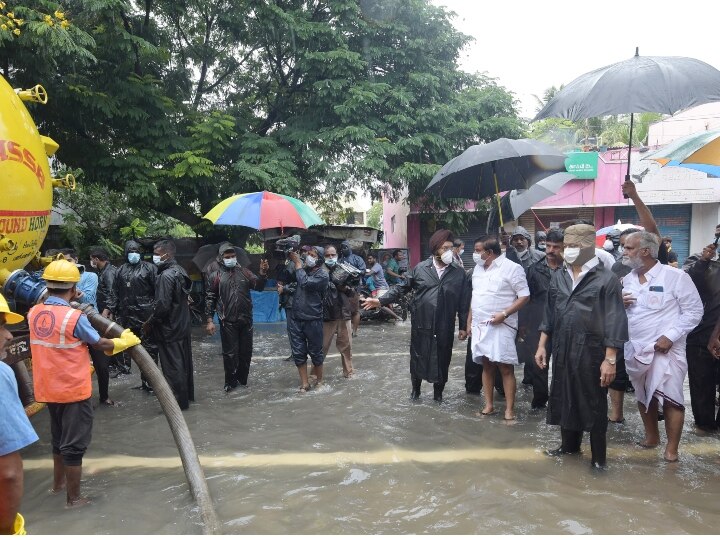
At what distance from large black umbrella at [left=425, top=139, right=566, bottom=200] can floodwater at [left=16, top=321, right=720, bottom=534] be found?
2.80 m

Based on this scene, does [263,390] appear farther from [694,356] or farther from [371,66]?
[371,66]

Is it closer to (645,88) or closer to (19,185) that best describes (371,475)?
(19,185)

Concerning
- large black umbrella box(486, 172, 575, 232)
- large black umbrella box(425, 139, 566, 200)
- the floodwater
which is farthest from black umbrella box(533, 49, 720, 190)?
large black umbrella box(486, 172, 575, 232)

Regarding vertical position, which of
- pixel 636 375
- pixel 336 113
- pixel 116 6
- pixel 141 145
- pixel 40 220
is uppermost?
pixel 116 6

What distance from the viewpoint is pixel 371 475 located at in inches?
168

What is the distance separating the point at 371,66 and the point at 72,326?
39.2 ft

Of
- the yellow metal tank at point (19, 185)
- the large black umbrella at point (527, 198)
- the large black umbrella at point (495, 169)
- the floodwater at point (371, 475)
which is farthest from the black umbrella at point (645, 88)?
the yellow metal tank at point (19, 185)

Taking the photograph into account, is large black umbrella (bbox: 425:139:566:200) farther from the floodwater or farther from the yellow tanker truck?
the yellow tanker truck

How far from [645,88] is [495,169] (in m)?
2.94

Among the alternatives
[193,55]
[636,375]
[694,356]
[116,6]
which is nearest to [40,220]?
[636,375]

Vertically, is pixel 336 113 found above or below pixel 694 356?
above

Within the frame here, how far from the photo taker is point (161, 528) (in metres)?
3.57

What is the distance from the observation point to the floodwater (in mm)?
3559

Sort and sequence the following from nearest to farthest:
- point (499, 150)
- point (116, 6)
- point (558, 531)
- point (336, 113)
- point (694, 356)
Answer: point (558, 531), point (694, 356), point (499, 150), point (116, 6), point (336, 113)
